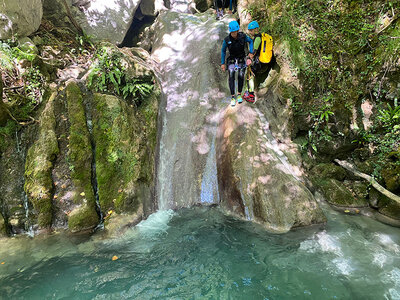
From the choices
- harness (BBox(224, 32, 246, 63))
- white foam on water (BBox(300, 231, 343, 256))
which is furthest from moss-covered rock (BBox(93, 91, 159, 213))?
white foam on water (BBox(300, 231, 343, 256))

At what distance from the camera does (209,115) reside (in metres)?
7.94

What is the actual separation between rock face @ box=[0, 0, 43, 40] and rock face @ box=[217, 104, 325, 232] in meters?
7.53

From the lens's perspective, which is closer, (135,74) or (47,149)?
(47,149)

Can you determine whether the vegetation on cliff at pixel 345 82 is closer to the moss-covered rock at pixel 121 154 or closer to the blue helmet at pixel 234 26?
the blue helmet at pixel 234 26

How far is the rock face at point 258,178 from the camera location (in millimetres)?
5484

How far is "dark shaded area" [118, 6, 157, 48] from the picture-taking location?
13367 mm

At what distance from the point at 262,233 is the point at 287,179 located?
1609 millimetres

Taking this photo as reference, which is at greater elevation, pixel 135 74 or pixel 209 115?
pixel 135 74

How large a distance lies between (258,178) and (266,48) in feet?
14.2

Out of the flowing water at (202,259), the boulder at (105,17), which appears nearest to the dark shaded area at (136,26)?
the boulder at (105,17)

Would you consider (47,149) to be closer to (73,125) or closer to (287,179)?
(73,125)

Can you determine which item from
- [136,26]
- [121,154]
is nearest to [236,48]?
[121,154]

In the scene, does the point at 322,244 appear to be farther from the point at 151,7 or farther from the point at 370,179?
the point at 151,7

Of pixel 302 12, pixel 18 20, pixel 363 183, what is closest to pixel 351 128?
pixel 363 183
